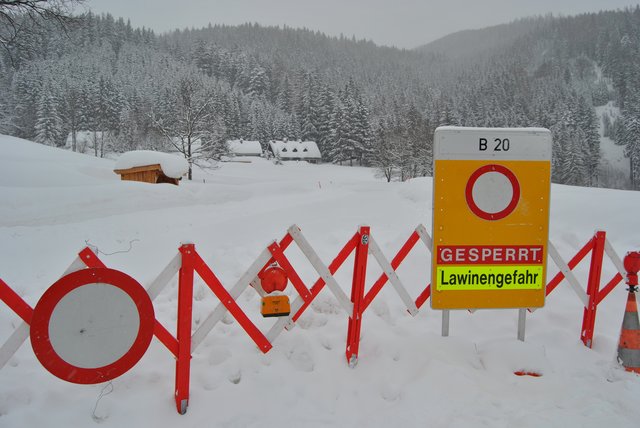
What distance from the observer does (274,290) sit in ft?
11.8

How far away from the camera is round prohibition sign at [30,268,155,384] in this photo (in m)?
2.69

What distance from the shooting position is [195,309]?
468 centimetres

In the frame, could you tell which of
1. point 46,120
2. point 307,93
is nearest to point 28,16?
point 46,120

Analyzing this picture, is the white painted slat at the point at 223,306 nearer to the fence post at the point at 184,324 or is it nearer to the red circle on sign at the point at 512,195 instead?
the fence post at the point at 184,324

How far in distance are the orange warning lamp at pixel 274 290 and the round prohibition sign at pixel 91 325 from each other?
94cm

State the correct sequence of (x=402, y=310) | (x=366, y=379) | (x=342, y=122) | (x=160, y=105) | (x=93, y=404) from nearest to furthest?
(x=93, y=404) → (x=366, y=379) → (x=402, y=310) → (x=342, y=122) → (x=160, y=105)

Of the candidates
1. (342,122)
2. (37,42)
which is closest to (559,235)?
(37,42)

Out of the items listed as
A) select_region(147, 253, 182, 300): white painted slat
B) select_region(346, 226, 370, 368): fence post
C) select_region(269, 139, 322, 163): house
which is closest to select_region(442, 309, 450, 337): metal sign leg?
select_region(346, 226, 370, 368): fence post

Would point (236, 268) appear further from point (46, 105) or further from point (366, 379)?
point (46, 105)

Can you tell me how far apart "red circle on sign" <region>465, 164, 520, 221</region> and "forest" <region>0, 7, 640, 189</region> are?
15.4m

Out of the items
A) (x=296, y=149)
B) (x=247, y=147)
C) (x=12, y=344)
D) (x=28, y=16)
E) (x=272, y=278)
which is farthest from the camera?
(x=247, y=147)

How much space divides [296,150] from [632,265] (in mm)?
76120

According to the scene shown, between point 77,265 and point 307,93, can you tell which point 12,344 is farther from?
point 307,93

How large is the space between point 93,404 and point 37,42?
17.0 meters
